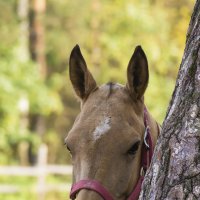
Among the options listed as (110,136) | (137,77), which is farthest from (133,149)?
(137,77)

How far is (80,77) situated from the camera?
4191 millimetres

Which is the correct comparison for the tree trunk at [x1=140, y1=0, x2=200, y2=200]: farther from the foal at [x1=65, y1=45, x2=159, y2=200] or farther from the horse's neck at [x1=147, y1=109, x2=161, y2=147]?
the horse's neck at [x1=147, y1=109, x2=161, y2=147]

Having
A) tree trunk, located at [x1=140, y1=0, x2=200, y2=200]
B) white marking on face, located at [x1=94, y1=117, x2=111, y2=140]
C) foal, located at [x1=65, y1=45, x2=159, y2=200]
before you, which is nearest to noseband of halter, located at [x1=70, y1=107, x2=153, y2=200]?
Answer: foal, located at [x1=65, y1=45, x2=159, y2=200]

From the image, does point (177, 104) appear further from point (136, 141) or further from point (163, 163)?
point (136, 141)

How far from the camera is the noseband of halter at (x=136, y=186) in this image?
138 inches

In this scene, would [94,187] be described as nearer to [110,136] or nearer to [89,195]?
[89,195]

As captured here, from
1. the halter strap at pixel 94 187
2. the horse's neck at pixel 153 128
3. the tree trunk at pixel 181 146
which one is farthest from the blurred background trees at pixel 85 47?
the tree trunk at pixel 181 146

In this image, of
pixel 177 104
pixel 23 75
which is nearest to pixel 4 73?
pixel 23 75

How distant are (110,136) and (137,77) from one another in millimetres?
533

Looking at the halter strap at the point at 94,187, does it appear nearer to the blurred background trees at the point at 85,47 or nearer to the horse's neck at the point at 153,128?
the horse's neck at the point at 153,128

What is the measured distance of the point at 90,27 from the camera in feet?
80.0

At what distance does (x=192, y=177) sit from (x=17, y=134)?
17.2 m

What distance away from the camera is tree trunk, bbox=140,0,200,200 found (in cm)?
248

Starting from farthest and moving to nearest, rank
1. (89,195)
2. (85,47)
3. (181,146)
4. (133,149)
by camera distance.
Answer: (85,47), (133,149), (89,195), (181,146)
